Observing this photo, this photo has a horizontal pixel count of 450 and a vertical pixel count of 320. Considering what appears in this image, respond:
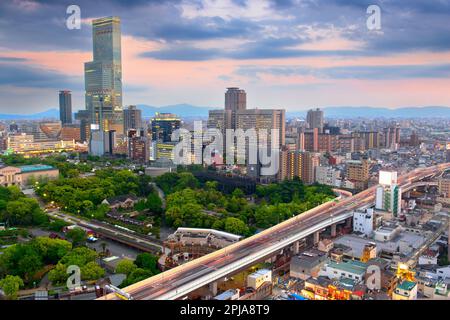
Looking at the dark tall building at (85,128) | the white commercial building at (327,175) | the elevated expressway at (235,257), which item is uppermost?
the dark tall building at (85,128)

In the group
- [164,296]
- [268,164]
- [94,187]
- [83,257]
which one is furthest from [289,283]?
[268,164]

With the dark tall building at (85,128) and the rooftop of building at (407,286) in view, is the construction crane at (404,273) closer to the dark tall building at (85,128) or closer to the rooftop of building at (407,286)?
the rooftop of building at (407,286)

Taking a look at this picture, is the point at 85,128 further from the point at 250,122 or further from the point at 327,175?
the point at 327,175

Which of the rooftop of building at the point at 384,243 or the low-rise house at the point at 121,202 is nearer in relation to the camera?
the rooftop of building at the point at 384,243

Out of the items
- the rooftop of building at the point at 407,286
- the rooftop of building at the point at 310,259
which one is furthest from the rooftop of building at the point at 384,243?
the rooftop of building at the point at 407,286

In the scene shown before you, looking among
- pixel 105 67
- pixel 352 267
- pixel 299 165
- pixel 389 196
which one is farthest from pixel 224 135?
pixel 352 267

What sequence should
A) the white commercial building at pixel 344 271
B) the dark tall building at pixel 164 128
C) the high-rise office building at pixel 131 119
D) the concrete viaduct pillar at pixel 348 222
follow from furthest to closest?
the high-rise office building at pixel 131 119 → the dark tall building at pixel 164 128 → the concrete viaduct pillar at pixel 348 222 → the white commercial building at pixel 344 271

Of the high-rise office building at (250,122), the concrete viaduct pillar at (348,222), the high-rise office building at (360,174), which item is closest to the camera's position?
the concrete viaduct pillar at (348,222)
